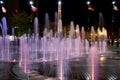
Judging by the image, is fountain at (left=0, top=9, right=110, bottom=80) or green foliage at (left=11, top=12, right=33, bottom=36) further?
green foliage at (left=11, top=12, right=33, bottom=36)

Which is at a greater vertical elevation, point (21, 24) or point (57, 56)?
point (21, 24)

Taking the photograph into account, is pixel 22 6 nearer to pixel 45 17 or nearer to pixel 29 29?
pixel 45 17

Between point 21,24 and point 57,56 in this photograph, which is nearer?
point 57,56

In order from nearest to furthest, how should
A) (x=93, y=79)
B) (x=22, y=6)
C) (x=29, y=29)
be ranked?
(x=93, y=79), (x=29, y=29), (x=22, y=6)

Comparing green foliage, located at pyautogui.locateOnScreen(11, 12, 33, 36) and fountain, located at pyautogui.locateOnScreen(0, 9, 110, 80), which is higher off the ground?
green foliage, located at pyautogui.locateOnScreen(11, 12, 33, 36)

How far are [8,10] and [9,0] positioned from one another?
2.75 m

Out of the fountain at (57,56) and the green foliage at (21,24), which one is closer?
the fountain at (57,56)

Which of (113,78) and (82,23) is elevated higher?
(82,23)

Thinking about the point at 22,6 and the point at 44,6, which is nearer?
the point at 44,6

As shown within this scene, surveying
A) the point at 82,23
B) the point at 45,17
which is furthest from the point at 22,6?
the point at 82,23

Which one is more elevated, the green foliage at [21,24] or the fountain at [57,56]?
the green foliage at [21,24]

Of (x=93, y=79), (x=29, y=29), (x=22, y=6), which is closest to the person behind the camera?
(x=93, y=79)

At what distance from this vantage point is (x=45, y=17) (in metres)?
86.8

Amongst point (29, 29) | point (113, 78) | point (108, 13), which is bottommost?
point (113, 78)
